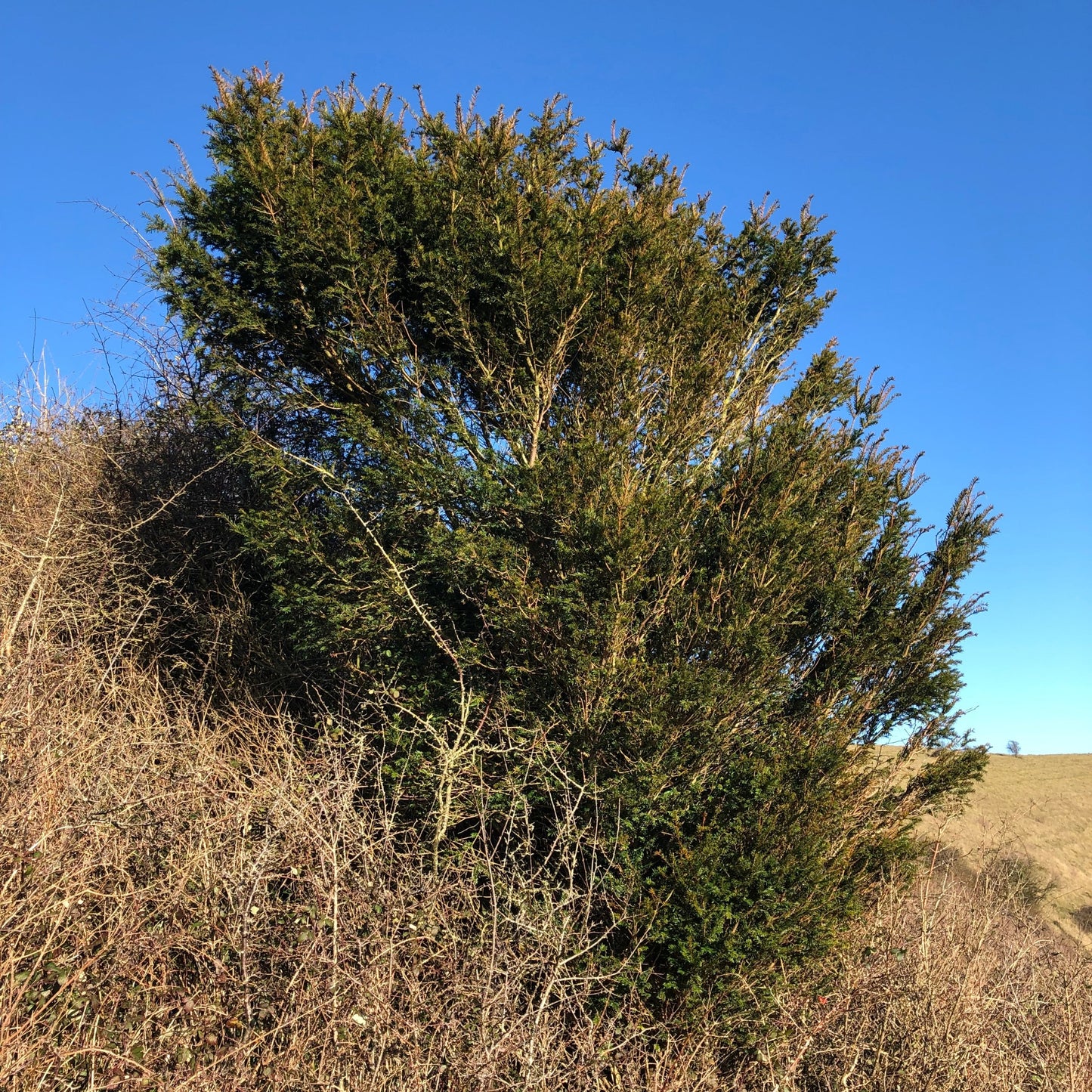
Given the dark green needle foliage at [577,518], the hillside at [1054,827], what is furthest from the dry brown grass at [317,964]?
the hillside at [1054,827]

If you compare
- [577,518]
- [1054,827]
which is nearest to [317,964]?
[577,518]

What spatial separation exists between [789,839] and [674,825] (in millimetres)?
947

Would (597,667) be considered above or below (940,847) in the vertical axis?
above

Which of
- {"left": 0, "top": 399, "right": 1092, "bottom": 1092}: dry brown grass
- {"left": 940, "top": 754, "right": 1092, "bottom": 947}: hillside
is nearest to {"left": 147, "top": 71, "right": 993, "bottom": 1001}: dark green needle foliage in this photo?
{"left": 0, "top": 399, "right": 1092, "bottom": 1092}: dry brown grass

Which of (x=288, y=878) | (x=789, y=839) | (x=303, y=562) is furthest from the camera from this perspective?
(x=303, y=562)

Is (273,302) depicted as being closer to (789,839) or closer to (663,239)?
(663,239)

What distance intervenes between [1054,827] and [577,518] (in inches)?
1112

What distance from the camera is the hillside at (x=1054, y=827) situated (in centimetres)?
1919

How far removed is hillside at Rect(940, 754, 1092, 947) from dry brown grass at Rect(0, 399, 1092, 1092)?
32.8ft

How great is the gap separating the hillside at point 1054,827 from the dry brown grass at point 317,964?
32.8ft

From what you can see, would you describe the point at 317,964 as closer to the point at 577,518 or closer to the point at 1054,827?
the point at 577,518

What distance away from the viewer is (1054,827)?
26703mm

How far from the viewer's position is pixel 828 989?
6367 mm

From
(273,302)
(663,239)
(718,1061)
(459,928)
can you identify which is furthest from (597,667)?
(273,302)
